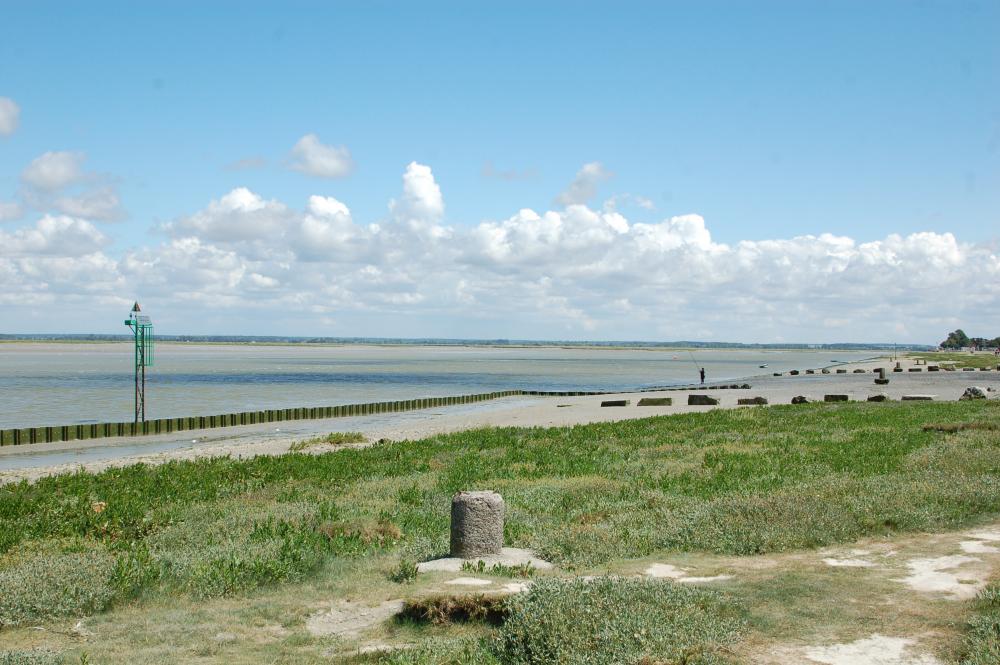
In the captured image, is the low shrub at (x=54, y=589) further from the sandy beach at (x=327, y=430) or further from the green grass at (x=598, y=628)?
the sandy beach at (x=327, y=430)

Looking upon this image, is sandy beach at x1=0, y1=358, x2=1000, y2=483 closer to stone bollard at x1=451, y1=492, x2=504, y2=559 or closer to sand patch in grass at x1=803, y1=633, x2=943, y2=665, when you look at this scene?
stone bollard at x1=451, y1=492, x2=504, y2=559

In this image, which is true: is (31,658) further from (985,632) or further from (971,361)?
(971,361)

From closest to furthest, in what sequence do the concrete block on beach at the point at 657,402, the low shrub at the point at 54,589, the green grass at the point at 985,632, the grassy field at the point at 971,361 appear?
1. the green grass at the point at 985,632
2. the low shrub at the point at 54,589
3. the concrete block on beach at the point at 657,402
4. the grassy field at the point at 971,361

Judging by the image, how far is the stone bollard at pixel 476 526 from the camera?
36.0 feet

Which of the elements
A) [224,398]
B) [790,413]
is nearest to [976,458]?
[790,413]

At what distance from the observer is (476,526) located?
1095 cm

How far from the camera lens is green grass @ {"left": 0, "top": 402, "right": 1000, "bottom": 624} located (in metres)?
11.0

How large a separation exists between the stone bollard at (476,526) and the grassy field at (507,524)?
24.9 inches

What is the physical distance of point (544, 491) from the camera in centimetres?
1612

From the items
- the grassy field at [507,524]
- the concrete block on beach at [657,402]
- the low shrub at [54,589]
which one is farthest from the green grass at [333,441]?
the concrete block on beach at [657,402]

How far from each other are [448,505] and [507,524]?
2.67 m

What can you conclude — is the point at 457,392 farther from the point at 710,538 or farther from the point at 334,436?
the point at 710,538

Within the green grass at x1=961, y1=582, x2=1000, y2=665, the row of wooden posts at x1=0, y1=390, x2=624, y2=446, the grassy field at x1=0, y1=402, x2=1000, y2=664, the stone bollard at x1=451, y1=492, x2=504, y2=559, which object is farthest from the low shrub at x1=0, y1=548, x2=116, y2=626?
the row of wooden posts at x1=0, y1=390, x2=624, y2=446

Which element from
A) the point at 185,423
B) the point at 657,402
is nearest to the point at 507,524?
the point at 185,423
